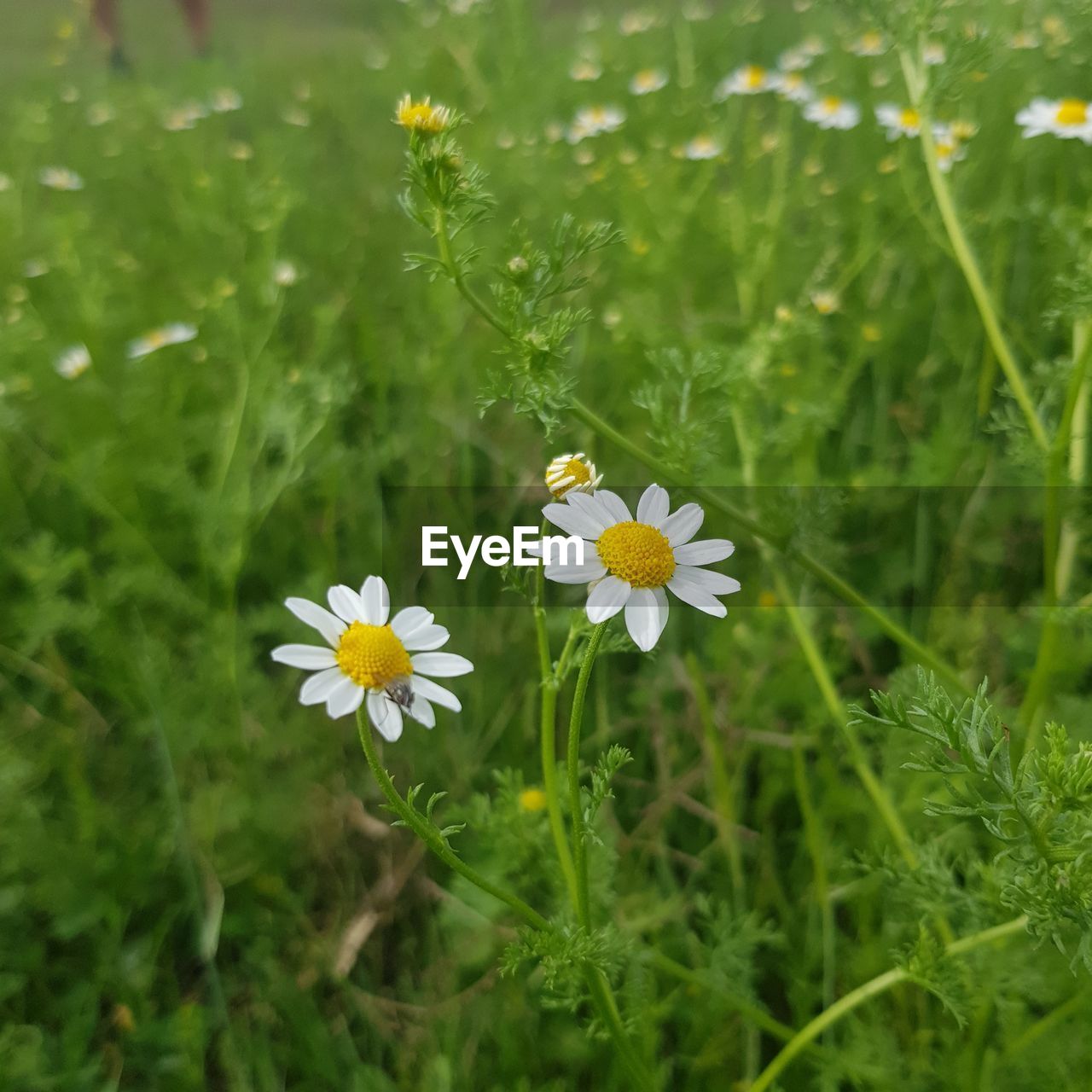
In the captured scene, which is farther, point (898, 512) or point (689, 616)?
point (898, 512)

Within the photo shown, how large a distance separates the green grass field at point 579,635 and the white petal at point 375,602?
0.14 feet

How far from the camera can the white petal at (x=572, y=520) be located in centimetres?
63

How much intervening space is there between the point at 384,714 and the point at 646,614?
0.20 m

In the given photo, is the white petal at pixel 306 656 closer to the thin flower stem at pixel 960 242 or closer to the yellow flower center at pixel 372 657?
the yellow flower center at pixel 372 657

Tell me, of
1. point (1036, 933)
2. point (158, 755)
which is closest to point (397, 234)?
point (158, 755)

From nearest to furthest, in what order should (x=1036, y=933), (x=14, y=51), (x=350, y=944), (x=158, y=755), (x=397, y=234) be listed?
(x=1036, y=933) → (x=350, y=944) → (x=158, y=755) → (x=397, y=234) → (x=14, y=51)

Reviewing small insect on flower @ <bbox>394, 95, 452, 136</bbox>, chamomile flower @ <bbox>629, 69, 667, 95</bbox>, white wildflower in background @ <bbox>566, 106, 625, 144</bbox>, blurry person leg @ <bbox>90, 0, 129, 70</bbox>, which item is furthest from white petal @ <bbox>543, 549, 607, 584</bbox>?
blurry person leg @ <bbox>90, 0, 129, 70</bbox>

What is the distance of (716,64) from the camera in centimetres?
356

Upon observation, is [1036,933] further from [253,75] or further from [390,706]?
[253,75]

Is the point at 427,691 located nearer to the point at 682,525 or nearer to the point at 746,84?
the point at 682,525

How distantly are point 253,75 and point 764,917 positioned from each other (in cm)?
445

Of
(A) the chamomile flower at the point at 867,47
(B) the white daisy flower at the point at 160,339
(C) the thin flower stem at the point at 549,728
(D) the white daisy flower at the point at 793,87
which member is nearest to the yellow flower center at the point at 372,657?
(C) the thin flower stem at the point at 549,728

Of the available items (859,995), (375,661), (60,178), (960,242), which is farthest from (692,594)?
(60,178)

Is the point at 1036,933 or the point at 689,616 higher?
the point at 1036,933
